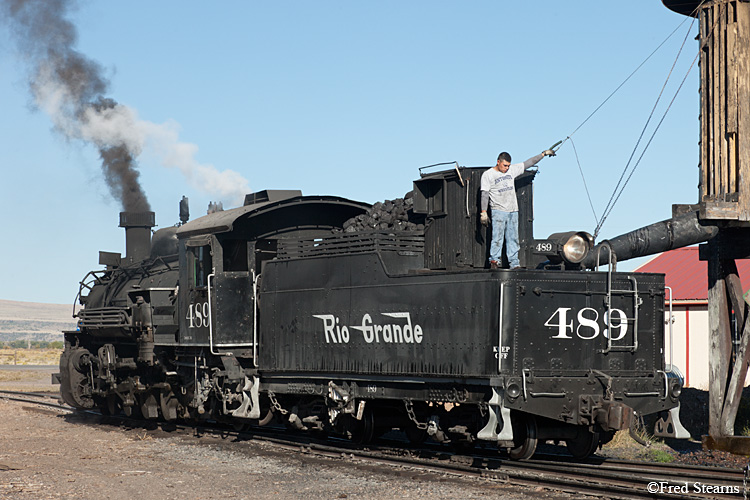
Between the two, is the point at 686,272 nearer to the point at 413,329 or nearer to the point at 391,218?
the point at 391,218

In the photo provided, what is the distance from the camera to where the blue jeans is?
461 inches

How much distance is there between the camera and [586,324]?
11305mm

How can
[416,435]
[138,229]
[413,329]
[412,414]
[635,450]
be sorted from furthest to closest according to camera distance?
[138,229]
[635,450]
[416,435]
[412,414]
[413,329]

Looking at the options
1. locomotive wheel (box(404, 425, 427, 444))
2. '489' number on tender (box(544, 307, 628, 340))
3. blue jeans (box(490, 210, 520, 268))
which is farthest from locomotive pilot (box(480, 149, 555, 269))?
locomotive wheel (box(404, 425, 427, 444))

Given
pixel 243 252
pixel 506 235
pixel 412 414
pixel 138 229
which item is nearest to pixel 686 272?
pixel 138 229

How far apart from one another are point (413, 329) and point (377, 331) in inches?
26.7

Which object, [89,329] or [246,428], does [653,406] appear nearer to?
[246,428]

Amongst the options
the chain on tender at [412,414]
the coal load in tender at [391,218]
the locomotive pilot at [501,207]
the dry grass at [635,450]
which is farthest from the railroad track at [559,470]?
the coal load in tender at [391,218]

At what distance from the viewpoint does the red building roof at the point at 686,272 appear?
92.3 ft

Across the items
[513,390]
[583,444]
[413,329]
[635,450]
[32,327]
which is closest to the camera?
[513,390]

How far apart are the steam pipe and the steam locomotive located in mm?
1493

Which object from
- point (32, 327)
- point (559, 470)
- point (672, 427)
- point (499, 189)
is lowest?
point (32, 327)

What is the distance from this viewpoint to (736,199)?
12727 millimetres

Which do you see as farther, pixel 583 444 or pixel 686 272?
pixel 686 272
